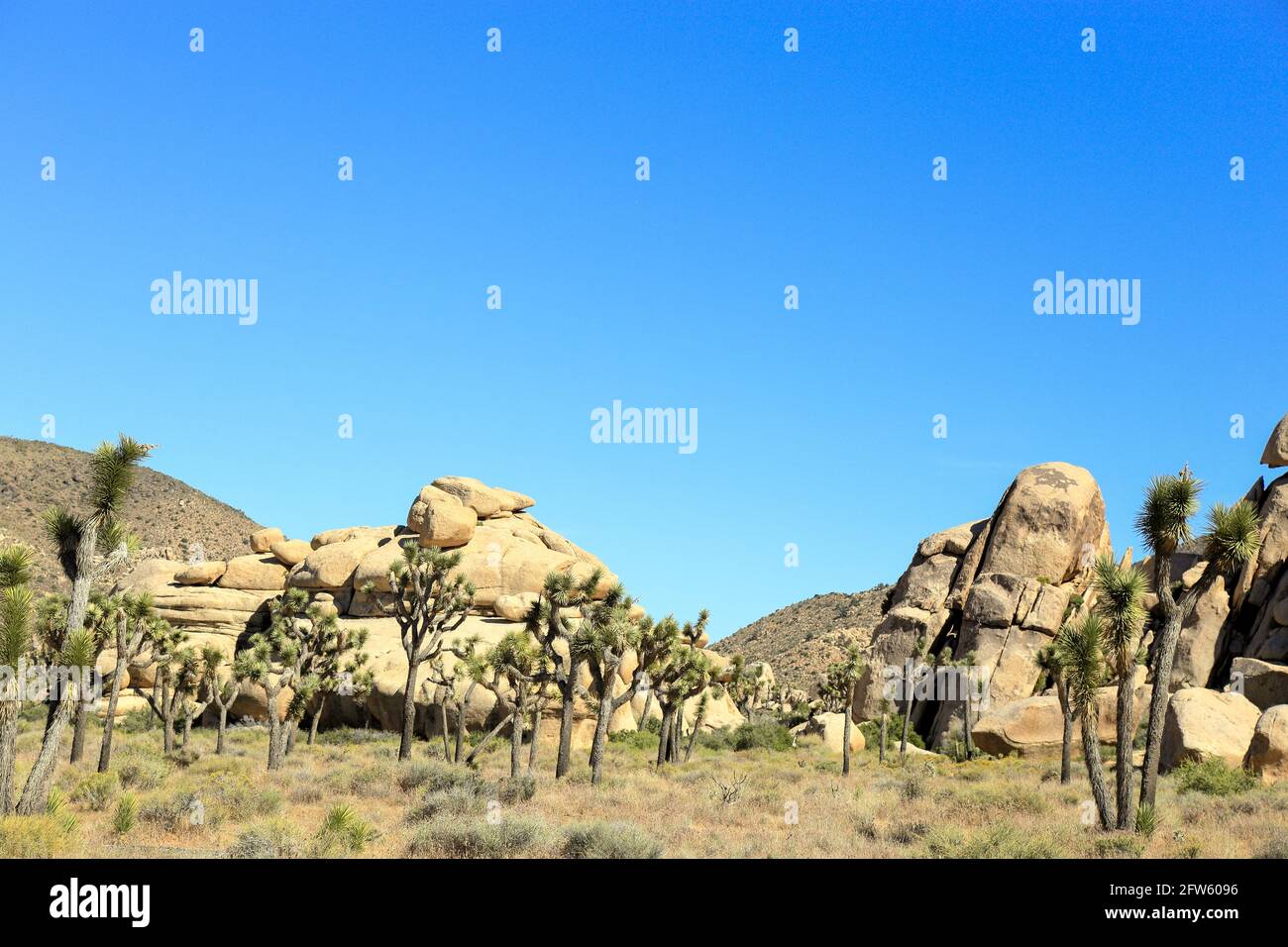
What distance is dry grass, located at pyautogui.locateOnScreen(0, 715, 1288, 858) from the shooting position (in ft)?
50.6

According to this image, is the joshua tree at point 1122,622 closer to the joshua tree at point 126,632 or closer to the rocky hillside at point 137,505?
the joshua tree at point 126,632

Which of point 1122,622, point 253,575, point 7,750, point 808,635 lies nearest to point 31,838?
point 7,750

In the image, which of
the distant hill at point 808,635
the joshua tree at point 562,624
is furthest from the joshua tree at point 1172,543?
the distant hill at point 808,635

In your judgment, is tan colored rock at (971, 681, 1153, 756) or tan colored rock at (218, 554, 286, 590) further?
tan colored rock at (218, 554, 286, 590)

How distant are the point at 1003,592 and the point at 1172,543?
33.2m

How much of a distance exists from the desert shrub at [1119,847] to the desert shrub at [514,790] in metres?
12.4

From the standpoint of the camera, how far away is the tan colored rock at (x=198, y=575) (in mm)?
59031

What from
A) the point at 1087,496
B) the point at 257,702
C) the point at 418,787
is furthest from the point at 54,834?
the point at 1087,496

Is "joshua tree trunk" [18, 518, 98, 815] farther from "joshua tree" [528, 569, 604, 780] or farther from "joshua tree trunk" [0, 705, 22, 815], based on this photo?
"joshua tree" [528, 569, 604, 780]

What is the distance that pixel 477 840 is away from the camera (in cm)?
1545

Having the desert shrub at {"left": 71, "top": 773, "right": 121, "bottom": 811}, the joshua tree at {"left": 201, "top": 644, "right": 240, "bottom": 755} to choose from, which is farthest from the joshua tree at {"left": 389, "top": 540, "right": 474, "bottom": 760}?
the desert shrub at {"left": 71, "top": 773, "right": 121, "bottom": 811}

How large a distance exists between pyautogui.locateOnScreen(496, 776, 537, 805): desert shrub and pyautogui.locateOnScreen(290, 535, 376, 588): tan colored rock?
33170 millimetres

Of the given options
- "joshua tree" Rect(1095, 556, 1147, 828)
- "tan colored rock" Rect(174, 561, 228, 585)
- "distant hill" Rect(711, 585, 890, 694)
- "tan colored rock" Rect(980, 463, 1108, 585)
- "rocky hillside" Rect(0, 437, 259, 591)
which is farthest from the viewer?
"distant hill" Rect(711, 585, 890, 694)
